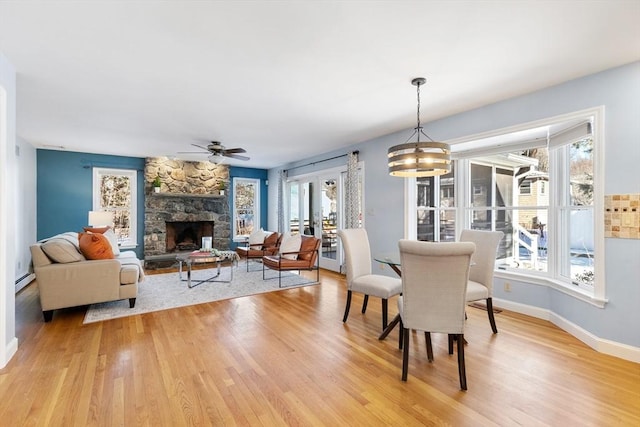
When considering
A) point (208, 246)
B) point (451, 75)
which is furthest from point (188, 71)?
point (208, 246)

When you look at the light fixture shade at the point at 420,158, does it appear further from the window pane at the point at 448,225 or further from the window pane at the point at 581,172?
the window pane at the point at 448,225

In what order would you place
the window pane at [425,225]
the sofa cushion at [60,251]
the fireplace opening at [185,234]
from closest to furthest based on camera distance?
the sofa cushion at [60,251], the window pane at [425,225], the fireplace opening at [185,234]

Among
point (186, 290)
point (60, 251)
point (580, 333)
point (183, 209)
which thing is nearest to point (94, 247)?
point (60, 251)

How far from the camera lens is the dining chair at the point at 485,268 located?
2986 mm

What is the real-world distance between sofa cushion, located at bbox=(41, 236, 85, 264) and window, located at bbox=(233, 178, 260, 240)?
189 inches

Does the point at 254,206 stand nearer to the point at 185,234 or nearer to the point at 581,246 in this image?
the point at 185,234

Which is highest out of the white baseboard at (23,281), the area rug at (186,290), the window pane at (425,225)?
the window pane at (425,225)

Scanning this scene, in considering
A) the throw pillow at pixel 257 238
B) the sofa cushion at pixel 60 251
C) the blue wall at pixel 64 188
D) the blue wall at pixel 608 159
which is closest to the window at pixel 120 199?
the blue wall at pixel 64 188

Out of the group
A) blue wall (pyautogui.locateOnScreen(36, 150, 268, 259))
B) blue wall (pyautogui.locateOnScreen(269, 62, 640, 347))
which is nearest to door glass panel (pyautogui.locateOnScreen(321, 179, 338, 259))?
blue wall (pyautogui.locateOnScreen(269, 62, 640, 347))

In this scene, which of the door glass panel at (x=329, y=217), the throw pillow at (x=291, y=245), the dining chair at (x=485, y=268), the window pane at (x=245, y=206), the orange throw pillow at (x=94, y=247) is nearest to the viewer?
the dining chair at (x=485, y=268)

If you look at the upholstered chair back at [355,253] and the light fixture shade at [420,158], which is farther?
the upholstered chair back at [355,253]

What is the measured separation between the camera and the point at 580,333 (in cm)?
289

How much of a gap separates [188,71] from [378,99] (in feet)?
6.55

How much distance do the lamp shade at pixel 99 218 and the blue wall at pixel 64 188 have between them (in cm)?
82
